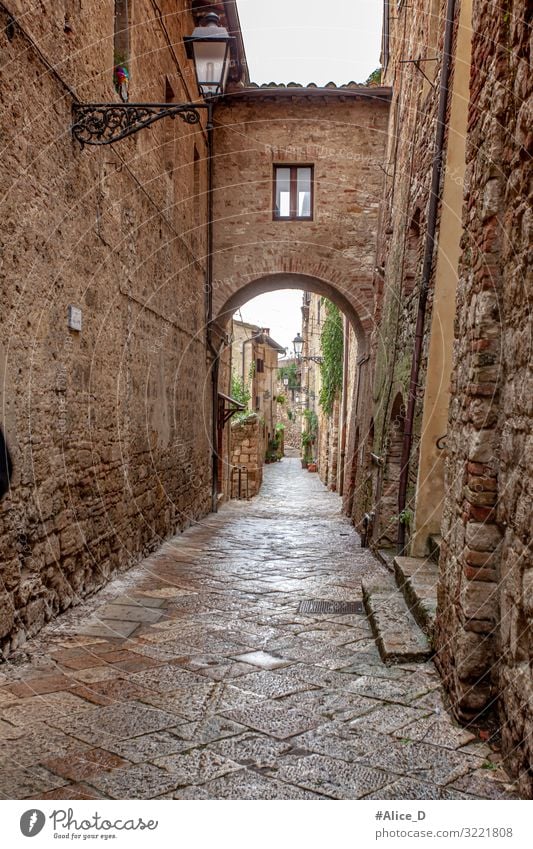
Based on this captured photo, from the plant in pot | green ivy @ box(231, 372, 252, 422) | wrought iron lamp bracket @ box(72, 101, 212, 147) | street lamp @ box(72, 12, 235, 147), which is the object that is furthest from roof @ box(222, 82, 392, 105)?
the plant in pot

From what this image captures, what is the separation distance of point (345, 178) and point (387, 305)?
331 centimetres

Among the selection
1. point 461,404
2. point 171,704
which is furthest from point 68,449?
point 461,404

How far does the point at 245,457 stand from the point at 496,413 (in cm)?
1509

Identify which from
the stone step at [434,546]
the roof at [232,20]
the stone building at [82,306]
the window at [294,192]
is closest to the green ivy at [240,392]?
the window at [294,192]

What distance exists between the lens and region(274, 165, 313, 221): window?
10961mm

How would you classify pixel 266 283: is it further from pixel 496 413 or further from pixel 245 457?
pixel 496 413

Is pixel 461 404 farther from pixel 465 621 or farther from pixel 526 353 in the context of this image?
pixel 465 621

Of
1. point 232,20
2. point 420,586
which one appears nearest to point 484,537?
point 420,586

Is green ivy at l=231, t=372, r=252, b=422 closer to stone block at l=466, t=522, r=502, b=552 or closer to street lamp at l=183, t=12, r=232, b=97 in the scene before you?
street lamp at l=183, t=12, r=232, b=97

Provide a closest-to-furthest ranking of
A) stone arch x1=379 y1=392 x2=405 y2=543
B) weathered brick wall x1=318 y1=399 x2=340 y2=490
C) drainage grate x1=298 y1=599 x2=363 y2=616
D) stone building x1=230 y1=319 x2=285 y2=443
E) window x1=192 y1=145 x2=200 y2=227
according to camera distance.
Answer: drainage grate x1=298 y1=599 x2=363 y2=616 < stone arch x1=379 y1=392 x2=405 y2=543 < window x1=192 y1=145 x2=200 y2=227 < weathered brick wall x1=318 y1=399 x2=340 y2=490 < stone building x1=230 y1=319 x2=285 y2=443

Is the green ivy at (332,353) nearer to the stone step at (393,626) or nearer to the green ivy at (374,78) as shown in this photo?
the green ivy at (374,78)

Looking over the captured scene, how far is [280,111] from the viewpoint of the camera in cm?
1089

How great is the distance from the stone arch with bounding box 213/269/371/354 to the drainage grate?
632 cm

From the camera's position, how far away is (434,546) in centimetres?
511
